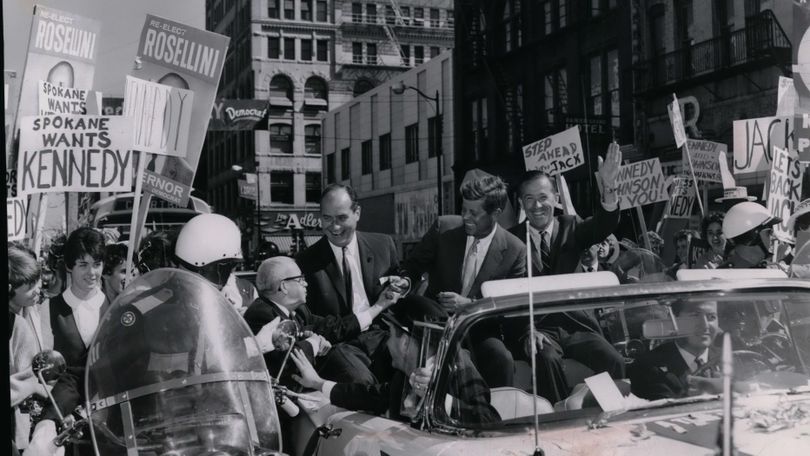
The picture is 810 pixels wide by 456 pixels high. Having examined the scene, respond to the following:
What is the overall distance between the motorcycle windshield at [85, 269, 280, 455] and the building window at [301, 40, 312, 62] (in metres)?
1.51

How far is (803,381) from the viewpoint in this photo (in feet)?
9.81

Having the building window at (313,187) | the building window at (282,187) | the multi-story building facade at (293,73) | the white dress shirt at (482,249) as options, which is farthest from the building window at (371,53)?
the white dress shirt at (482,249)

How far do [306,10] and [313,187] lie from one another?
78cm

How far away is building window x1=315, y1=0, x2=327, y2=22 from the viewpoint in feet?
12.5

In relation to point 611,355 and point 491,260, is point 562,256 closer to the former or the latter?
point 491,260

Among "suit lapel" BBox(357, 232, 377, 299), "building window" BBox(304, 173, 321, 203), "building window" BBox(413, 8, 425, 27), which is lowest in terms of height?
"suit lapel" BBox(357, 232, 377, 299)

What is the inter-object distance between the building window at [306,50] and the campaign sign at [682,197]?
2.18 m

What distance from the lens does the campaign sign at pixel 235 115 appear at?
13.5 ft

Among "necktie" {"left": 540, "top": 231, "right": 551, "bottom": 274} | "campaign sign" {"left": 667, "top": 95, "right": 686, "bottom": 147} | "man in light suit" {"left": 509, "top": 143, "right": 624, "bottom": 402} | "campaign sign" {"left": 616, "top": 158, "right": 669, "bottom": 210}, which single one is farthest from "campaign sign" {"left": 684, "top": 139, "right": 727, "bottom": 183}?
"necktie" {"left": 540, "top": 231, "right": 551, "bottom": 274}

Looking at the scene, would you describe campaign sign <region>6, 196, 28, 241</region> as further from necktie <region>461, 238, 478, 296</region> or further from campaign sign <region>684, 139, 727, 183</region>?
campaign sign <region>684, 139, 727, 183</region>

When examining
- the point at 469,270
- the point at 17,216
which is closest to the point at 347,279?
the point at 469,270

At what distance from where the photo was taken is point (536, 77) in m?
4.25

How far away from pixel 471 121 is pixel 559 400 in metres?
1.89

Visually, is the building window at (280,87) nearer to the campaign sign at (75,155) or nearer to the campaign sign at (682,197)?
the campaign sign at (75,155)
